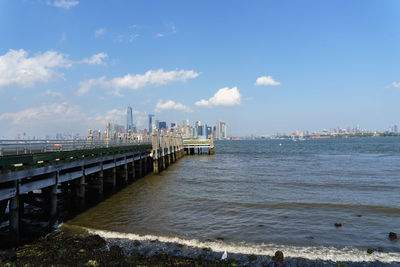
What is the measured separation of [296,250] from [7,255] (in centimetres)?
1172

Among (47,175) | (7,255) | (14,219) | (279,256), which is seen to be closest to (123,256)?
(7,255)

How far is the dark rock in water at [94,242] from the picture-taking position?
11.9 m

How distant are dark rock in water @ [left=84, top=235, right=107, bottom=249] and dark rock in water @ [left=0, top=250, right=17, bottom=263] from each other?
8.56 feet

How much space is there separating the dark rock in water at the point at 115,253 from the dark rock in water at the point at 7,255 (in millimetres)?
3459

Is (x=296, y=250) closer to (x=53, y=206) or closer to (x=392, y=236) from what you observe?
(x=392, y=236)

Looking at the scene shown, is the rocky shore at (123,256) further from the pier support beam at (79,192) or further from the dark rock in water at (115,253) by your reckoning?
the pier support beam at (79,192)

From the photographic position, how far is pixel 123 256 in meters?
10.9

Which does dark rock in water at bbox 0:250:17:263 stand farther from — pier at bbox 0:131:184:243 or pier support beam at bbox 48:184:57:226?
pier support beam at bbox 48:184:57:226

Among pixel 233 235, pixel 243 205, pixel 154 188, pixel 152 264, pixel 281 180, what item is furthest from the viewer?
pixel 281 180

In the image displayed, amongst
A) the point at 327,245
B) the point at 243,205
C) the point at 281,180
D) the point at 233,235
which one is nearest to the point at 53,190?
the point at 233,235

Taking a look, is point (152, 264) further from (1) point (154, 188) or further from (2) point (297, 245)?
(1) point (154, 188)

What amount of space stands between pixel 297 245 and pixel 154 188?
17.3m

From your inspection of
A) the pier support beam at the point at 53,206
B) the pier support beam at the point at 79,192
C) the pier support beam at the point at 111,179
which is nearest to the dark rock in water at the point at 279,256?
the pier support beam at the point at 53,206

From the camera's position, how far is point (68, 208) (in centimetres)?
1847
